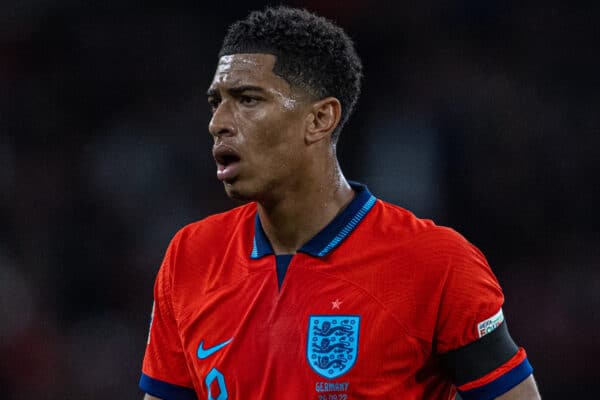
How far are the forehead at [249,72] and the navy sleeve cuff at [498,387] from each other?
1.02 metres

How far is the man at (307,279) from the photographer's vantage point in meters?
2.43

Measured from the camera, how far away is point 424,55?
602 cm

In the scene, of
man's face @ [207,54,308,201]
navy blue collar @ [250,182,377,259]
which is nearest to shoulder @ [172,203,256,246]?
navy blue collar @ [250,182,377,259]

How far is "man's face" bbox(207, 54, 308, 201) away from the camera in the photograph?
2.52 m

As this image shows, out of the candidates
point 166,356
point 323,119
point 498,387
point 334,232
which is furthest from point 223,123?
point 498,387

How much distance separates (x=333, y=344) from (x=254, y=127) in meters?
0.65

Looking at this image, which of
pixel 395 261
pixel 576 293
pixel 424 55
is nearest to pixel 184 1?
pixel 424 55

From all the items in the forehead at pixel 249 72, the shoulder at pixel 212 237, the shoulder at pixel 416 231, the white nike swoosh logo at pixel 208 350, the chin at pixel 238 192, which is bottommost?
the white nike swoosh logo at pixel 208 350

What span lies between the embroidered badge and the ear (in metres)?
0.73

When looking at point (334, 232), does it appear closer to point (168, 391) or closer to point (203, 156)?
point (168, 391)

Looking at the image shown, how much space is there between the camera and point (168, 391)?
2787 millimetres

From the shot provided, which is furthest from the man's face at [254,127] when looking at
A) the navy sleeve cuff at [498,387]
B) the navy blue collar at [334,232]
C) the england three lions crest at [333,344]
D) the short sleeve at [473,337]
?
the navy sleeve cuff at [498,387]

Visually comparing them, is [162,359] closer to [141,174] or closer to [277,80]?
[277,80]

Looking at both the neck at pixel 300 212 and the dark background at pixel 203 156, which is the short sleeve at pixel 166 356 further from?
the dark background at pixel 203 156
